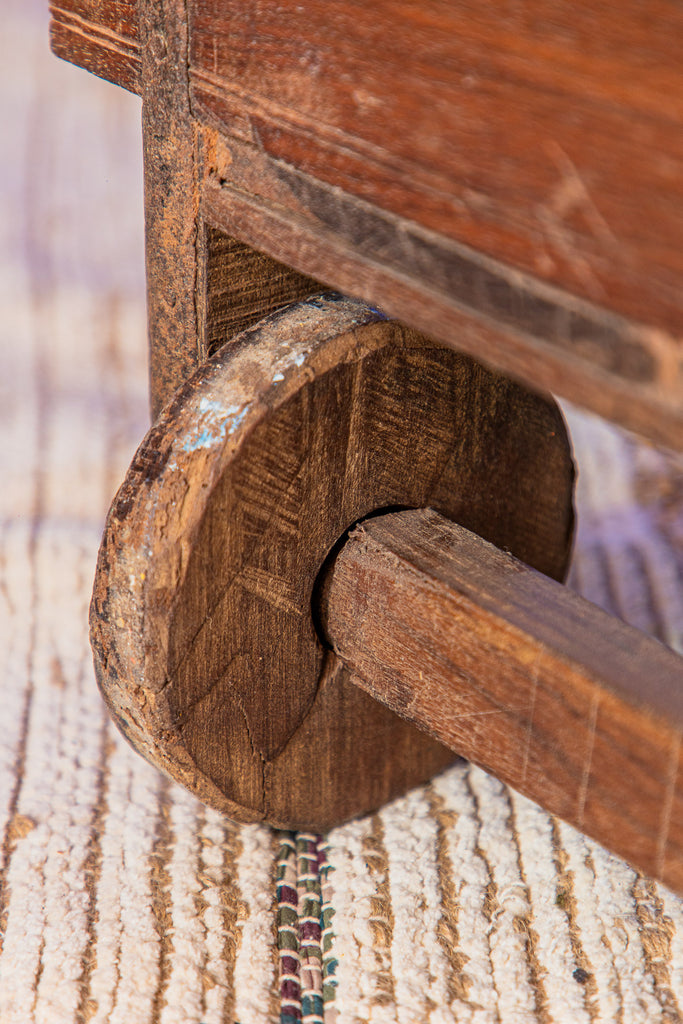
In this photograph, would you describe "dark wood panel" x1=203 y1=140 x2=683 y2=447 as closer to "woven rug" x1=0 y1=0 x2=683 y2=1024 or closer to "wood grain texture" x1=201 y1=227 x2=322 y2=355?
"wood grain texture" x1=201 y1=227 x2=322 y2=355

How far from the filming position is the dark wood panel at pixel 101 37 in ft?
2.56

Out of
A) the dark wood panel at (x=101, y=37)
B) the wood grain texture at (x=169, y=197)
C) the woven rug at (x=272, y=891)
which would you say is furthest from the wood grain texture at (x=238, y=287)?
the woven rug at (x=272, y=891)

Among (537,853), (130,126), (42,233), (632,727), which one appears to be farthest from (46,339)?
(632,727)

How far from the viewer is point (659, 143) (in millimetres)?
458

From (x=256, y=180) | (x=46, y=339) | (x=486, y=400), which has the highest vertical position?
(x=256, y=180)

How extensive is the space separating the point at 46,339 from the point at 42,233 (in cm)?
37

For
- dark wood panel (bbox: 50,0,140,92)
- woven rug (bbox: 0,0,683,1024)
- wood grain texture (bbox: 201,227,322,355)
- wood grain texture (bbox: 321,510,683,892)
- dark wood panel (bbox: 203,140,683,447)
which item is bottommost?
woven rug (bbox: 0,0,683,1024)

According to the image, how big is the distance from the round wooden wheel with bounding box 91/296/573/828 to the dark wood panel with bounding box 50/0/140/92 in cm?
23

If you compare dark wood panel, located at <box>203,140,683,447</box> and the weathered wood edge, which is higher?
dark wood panel, located at <box>203,140,683,447</box>

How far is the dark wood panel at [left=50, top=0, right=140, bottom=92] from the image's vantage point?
0.78 metres

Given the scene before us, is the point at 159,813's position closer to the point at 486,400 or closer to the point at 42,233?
the point at 486,400

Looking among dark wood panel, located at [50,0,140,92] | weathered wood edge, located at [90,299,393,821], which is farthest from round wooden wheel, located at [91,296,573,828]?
dark wood panel, located at [50,0,140,92]

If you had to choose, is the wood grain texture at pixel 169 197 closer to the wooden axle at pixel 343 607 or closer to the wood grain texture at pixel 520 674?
the wooden axle at pixel 343 607

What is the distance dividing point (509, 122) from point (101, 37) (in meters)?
0.42
